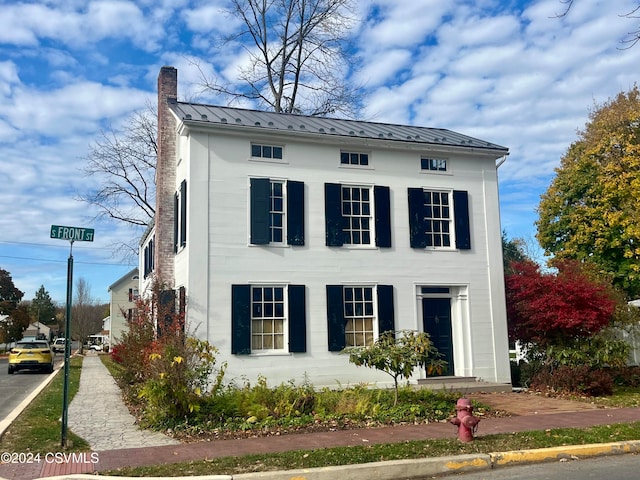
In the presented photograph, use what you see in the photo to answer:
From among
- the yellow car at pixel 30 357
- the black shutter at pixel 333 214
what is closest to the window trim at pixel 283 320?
the black shutter at pixel 333 214

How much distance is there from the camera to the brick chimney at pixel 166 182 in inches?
634

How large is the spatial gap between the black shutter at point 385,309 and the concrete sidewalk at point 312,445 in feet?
11.3

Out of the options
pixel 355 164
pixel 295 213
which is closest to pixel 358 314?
pixel 295 213

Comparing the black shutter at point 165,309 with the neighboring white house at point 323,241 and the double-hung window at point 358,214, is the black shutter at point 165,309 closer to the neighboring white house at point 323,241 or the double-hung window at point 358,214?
the neighboring white house at point 323,241

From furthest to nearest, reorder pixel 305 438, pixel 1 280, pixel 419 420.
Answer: pixel 1 280, pixel 419 420, pixel 305 438

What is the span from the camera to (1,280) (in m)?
49.1

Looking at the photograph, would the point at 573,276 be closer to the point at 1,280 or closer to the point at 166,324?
the point at 166,324

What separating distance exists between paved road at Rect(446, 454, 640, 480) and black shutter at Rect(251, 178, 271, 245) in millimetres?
8152

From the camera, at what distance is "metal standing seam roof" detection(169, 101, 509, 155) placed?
14.8m

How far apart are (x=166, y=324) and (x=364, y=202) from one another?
6046 millimetres

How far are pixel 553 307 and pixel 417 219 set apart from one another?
4112 millimetres

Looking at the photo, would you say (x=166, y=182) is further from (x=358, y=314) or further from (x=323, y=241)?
(x=358, y=314)

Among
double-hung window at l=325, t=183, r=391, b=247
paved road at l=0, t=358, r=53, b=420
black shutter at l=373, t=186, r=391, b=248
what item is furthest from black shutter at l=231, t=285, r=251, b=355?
paved road at l=0, t=358, r=53, b=420

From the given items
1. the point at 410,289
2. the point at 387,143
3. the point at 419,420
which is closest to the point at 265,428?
the point at 419,420
